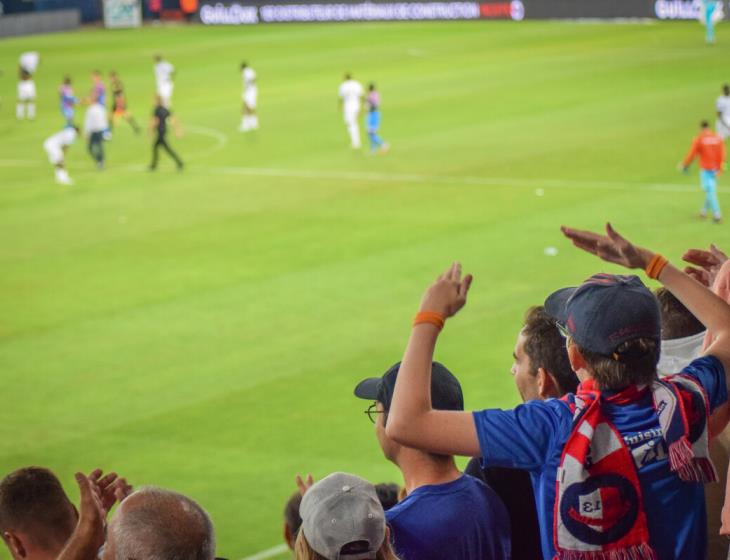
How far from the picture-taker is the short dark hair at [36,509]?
21.6 feet

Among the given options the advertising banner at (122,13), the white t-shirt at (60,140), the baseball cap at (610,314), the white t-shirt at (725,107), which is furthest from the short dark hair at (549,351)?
the advertising banner at (122,13)

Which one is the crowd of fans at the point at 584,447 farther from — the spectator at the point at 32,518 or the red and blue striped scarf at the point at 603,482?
the spectator at the point at 32,518

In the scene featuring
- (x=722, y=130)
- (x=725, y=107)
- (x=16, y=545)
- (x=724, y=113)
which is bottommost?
(x=722, y=130)

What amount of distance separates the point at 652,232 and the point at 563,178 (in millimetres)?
5922

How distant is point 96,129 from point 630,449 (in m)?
30.8

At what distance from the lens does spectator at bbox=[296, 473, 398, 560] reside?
5.19m

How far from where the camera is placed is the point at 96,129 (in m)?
34.6

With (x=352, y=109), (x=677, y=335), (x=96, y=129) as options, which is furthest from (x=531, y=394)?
(x=352, y=109)

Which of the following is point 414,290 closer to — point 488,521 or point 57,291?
point 57,291

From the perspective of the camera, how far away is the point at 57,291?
22172 millimetres

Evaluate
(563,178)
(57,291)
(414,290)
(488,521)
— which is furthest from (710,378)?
(563,178)

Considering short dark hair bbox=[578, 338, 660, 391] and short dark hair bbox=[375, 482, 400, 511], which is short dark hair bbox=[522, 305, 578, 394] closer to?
short dark hair bbox=[578, 338, 660, 391]

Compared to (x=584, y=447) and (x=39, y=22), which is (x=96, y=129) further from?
(x=39, y=22)

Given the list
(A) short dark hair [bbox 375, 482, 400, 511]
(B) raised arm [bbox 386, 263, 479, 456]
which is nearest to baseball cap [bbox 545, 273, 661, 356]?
(B) raised arm [bbox 386, 263, 479, 456]
